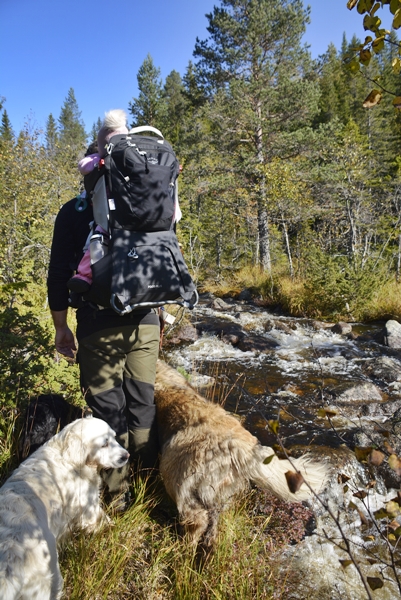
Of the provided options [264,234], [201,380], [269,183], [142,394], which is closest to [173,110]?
[264,234]

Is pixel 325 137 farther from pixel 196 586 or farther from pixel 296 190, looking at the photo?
pixel 196 586

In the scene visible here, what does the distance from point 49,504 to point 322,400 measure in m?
1.52

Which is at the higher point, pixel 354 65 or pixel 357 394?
pixel 354 65

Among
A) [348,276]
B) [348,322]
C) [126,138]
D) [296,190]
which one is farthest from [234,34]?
[126,138]

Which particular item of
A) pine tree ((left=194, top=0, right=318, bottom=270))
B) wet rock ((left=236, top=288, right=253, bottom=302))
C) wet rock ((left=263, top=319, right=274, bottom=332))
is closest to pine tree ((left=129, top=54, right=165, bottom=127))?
pine tree ((left=194, top=0, right=318, bottom=270))

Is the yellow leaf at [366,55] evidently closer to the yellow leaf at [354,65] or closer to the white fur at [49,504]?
the yellow leaf at [354,65]

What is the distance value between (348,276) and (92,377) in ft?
27.6

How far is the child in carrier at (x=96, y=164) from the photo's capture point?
2045 millimetres

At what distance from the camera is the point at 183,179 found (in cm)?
1725

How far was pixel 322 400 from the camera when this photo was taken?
6.33 ft

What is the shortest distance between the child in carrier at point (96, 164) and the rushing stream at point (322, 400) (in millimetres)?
1038

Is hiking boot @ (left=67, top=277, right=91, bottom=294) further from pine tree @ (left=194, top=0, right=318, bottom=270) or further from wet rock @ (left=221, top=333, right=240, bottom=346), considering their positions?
pine tree @ (left=194, top=0, right=318, bottom=270)

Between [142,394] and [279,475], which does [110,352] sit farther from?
[279,475]

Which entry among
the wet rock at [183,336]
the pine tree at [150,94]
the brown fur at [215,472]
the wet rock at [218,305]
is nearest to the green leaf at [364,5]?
the brown fur at [215,472]
